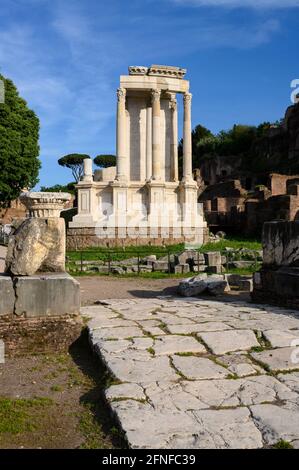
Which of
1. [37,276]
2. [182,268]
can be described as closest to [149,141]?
[182,268]

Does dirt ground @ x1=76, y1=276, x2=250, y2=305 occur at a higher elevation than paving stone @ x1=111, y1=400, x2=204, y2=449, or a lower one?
lower

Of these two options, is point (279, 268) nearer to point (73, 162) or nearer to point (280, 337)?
point (280, 337)

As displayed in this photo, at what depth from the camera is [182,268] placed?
1359 cm

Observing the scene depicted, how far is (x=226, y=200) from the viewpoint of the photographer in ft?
119

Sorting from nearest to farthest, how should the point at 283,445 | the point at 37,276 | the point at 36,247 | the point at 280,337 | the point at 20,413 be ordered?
the point at 283,445 < the point at 20,413 < the point at 280,337 < the point at 37,276 < the point at 36,247

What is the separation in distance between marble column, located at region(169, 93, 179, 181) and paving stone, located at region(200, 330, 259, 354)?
17.7m

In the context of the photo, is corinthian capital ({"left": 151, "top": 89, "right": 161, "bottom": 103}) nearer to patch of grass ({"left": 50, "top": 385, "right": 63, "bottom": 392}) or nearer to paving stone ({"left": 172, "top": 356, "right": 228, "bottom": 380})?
paving stone ({"left": 172, "top": 356, "right": 228, "bottom": 380})

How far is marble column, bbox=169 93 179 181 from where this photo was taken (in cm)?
2239

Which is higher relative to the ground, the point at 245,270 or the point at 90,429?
the point at 245,270

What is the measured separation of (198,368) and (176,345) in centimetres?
61

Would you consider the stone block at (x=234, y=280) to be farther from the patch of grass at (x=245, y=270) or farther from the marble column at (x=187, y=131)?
the marble column at (x=187, y=131)

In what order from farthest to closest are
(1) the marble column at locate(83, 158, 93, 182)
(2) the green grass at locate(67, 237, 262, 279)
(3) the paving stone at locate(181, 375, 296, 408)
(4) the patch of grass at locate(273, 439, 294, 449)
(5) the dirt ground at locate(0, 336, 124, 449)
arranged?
(1) the marble column at locate(83, 158, 93, 182)
(2) the green grass at locate(67, 237, 262, 279)
(3) the paving stone at locate(181, 375, 296, 408)
(5) the dirt ground at locate(0, 336, 124, 449)
(4) the patch of grass at locate(273, 439, 294, 449)

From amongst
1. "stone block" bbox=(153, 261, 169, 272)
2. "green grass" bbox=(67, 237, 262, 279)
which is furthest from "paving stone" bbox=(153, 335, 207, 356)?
"stone block" bbox=(153, 261, 169, 272)

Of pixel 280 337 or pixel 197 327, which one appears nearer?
pixel 280 337
